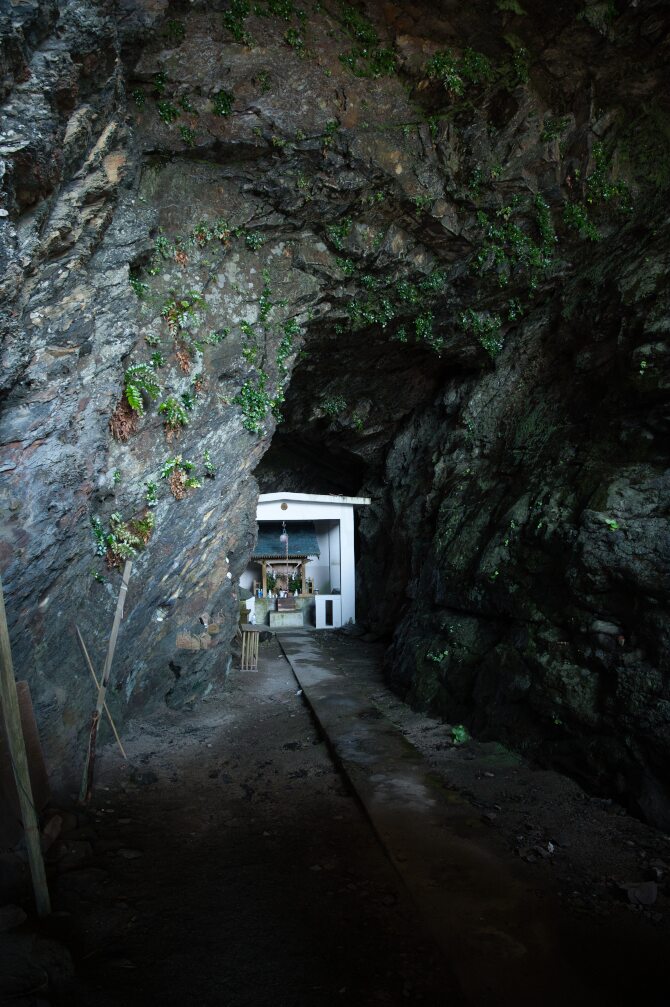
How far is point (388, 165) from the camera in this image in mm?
7504

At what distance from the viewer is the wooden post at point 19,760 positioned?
3.17m

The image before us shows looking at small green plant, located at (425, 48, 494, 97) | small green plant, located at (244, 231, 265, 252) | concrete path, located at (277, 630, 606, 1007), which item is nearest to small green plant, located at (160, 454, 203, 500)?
small green plant, located at (244, 231, 265, 252)

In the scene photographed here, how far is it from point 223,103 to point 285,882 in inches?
302

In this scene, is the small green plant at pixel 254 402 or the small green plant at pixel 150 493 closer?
the small green plant at pixel 150 493

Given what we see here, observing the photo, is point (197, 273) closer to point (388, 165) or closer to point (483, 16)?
point (388, 165)

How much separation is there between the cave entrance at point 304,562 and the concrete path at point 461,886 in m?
9.03

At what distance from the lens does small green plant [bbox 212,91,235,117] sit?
6461 millimetres

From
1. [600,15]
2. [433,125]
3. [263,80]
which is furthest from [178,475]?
[600,15]

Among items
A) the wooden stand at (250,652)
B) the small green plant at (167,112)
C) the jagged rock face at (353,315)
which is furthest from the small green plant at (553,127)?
the wooden stand at (250,652)

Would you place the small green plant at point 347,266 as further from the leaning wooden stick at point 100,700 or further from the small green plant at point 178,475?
the leaning wooden stick at point 100,700

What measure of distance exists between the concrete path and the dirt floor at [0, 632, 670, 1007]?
122 millimetres

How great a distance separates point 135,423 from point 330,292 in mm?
3956

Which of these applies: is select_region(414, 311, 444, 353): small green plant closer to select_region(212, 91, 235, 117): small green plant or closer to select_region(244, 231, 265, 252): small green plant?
select_region(244, 231, 265, 252): small green plant

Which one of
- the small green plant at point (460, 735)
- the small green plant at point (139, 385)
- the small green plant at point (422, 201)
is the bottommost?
the small green plant at point (460, 735)
